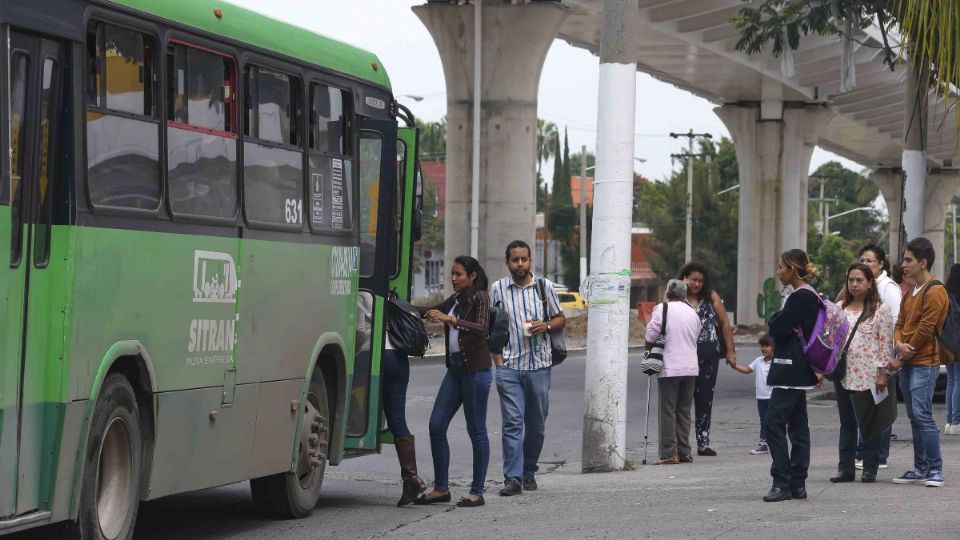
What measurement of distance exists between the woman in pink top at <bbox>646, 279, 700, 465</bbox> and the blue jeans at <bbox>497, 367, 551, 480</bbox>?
2348mm

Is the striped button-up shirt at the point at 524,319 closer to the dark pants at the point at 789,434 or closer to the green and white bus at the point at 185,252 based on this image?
the green and white bus at the point at 185,252

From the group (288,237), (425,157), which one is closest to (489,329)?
(288,237)

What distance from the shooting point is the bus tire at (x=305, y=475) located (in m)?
11.1

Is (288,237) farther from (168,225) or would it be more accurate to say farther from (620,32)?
(620,32)

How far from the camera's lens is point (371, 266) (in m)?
12.3

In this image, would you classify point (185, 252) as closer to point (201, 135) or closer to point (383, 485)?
point (201, 135)

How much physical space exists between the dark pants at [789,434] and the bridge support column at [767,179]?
167 ft

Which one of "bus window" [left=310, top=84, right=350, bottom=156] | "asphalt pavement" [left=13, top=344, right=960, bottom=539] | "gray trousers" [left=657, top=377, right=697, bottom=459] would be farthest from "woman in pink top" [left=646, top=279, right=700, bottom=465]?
"bus window" [left=310, top=84, right=350, bottom=156]

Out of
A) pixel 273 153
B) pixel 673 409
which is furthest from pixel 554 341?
pixel 273 153

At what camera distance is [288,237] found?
1082 cm

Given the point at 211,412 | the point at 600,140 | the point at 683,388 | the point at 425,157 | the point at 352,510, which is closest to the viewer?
the point at 211,412

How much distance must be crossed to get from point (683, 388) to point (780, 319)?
4.03 m

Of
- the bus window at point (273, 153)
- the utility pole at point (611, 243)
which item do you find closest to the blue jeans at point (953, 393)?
the utility pole at point (611, 243)

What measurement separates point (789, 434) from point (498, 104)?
29.8 m
